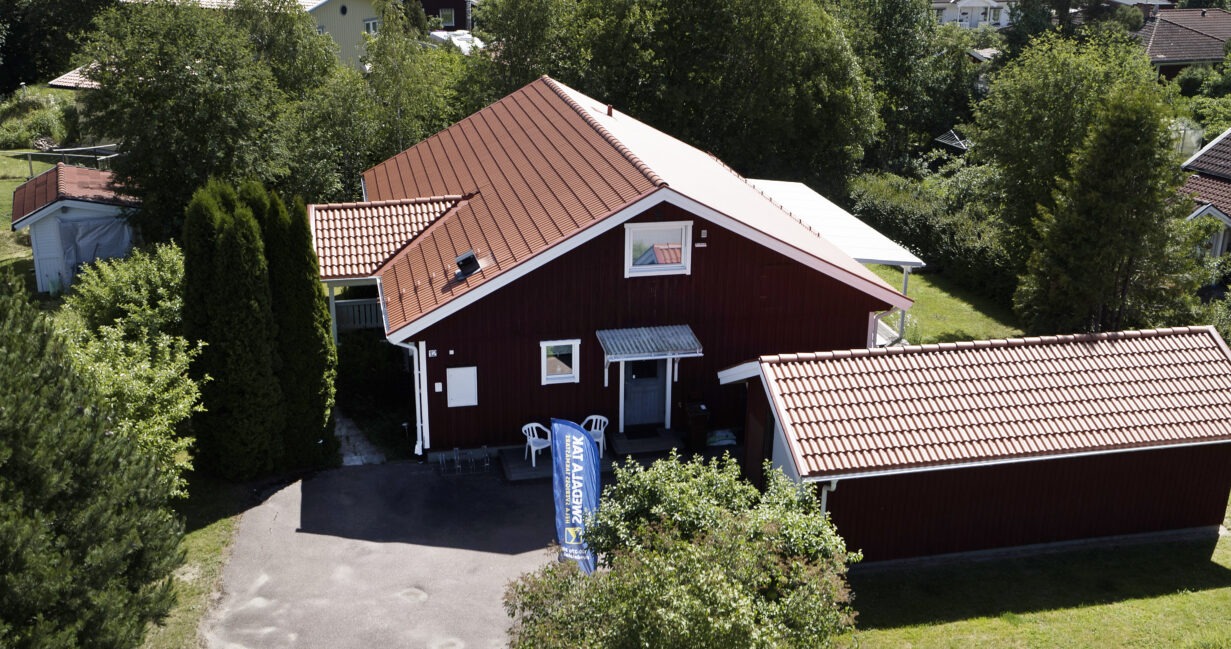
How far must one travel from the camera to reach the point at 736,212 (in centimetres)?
2108

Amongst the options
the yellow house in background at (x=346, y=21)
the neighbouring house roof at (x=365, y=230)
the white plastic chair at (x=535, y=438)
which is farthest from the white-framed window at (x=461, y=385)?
the yellow house in background at (x=346, y=21)

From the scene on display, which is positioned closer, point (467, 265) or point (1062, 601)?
point (1062, 601)

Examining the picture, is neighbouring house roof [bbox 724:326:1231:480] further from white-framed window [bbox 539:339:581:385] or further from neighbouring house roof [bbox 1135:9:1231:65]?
neighbouring house roof [bbox 1135:9:1231:65]

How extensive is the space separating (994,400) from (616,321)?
6936 mm

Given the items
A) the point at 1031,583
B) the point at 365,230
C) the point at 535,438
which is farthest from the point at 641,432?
the point at 1031,583

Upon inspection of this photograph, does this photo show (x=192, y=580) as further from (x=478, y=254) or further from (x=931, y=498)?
(x=931, y=498)

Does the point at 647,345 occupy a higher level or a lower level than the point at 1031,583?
higher

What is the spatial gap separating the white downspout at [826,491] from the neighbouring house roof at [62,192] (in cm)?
2117

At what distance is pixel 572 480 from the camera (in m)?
15.9

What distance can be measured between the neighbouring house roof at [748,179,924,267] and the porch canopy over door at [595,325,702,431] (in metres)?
5.35

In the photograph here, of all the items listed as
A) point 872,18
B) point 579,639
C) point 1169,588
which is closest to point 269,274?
point 579,639

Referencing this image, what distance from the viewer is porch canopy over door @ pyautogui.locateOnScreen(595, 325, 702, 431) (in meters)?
19.5

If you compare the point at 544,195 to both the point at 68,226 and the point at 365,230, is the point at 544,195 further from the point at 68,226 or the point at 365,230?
the point at 68,226

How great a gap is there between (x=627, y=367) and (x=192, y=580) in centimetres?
860
